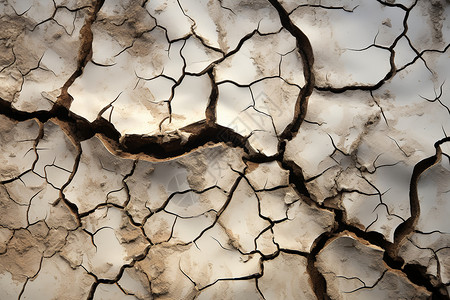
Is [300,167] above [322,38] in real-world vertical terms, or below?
below

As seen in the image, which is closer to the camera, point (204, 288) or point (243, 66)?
point (204, 288)

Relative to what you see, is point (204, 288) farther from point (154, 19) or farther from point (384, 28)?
point (384, 28)

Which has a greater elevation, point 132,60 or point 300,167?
point 132,60

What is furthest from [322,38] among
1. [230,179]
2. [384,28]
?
[230,179]

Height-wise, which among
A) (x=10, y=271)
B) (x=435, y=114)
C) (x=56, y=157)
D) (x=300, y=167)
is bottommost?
(x=10, y=271)

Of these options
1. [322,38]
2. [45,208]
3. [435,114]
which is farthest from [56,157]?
[435,114]

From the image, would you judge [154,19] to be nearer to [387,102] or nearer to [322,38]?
[322,38]
